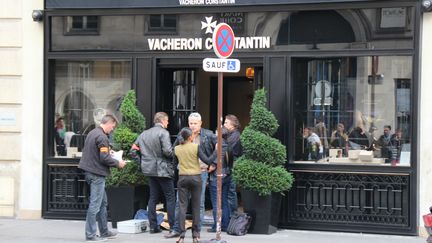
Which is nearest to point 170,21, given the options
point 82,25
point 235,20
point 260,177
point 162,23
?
point 162,23

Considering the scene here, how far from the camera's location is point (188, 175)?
36.7ft

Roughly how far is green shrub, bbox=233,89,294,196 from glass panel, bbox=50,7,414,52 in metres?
1.40

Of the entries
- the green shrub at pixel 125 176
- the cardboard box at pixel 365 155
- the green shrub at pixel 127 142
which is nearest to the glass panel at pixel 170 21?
the green shrub at pixel 127 142

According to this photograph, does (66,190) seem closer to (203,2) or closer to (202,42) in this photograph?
(202,42)

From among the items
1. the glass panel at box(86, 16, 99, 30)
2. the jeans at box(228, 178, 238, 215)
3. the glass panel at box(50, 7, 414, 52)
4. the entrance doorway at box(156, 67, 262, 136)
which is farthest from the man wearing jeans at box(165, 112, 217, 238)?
the glass panel at box(86, 16, 99, 30)

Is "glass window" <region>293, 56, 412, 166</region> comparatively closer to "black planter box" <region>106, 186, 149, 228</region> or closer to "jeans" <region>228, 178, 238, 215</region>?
"jeans" <region>228, 178, 238, 215</region>

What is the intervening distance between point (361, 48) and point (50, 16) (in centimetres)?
569

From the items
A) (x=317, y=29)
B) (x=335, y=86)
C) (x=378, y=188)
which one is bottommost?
(x=378, y=188)

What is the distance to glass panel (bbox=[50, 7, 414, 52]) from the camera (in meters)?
12.6

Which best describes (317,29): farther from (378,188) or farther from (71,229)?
(71,229)

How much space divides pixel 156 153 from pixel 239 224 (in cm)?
173

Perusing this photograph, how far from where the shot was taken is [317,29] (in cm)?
1298

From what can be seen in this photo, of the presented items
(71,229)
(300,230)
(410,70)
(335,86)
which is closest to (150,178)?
(71,229)

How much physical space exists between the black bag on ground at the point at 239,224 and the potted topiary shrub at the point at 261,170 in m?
0.14
